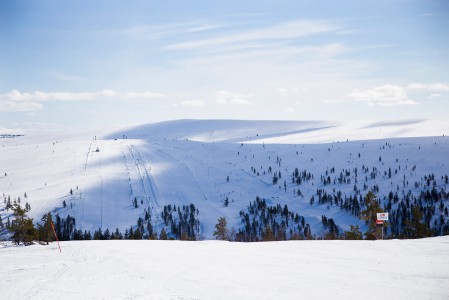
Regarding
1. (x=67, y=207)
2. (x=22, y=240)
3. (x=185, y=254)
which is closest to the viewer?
(x=185, y=254)

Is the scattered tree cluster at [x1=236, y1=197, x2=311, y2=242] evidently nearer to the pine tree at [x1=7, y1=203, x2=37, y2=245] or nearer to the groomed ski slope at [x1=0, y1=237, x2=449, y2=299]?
the pine tree at [x1=7, y1=203, x2=37, y2=245]

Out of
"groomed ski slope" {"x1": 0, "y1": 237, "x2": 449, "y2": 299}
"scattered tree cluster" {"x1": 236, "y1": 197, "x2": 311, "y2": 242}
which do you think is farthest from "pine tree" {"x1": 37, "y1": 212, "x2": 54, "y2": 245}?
"scattered tree cluster" {"x1": 236, "y1": 197, "x2": 311, "y2": 242}

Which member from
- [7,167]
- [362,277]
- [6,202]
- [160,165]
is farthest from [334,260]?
[7,167]

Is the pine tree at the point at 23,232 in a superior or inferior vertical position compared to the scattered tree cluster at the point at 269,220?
superior

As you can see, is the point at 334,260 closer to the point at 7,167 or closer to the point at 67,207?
the point at 67,207

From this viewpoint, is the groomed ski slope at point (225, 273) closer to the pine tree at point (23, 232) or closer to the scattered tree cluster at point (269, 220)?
the pine tree at point (23, 232)

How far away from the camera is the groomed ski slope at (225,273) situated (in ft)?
49.6

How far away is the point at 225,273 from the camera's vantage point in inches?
709

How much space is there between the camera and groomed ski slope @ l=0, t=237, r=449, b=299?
595 inches

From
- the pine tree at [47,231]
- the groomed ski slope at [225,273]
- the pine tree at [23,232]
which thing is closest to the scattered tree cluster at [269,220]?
the pine tree at [23,232]

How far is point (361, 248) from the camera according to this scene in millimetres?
25750

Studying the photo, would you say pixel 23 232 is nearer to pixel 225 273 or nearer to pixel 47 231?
pixel 47 231

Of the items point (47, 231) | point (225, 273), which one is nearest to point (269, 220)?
point (47, 231)

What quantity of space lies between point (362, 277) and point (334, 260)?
12.5ft
